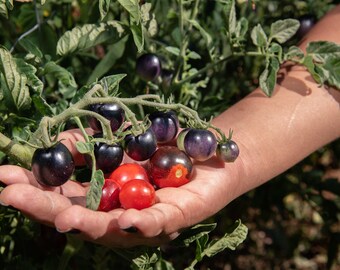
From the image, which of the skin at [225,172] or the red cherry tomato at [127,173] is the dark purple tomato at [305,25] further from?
the red cherry tomato at [127,173]

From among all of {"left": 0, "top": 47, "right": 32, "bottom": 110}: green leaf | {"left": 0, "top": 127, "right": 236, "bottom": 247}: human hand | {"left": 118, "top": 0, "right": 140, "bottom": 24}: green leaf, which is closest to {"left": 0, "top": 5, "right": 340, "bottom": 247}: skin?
{"left": 0, "top": 127, "right": 236, "bottom": 247}: human hand

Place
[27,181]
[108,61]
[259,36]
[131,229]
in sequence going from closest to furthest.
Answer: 1. [131,229]
2. [27,181]
3. [259,36]
4. [108,61]

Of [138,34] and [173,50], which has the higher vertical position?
[138,34]

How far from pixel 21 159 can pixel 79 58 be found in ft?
2.00

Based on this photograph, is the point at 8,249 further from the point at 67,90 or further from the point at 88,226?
the point at 88,226

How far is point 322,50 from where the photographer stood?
1323 millimetres

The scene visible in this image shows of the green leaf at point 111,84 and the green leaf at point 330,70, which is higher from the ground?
the green leaf at point 111,84

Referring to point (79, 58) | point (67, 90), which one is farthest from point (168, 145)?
point (79, 58)

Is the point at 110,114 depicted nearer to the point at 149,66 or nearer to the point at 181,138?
the point at 181,138

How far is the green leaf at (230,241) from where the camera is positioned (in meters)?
1.15

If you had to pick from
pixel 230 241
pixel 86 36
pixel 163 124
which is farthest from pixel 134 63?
pixel 230 241

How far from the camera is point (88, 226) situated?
35.3 inches

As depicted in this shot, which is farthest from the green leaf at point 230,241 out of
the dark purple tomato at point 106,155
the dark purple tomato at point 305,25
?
the dark purple tomato at point 305,25

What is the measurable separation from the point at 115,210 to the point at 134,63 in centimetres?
59
